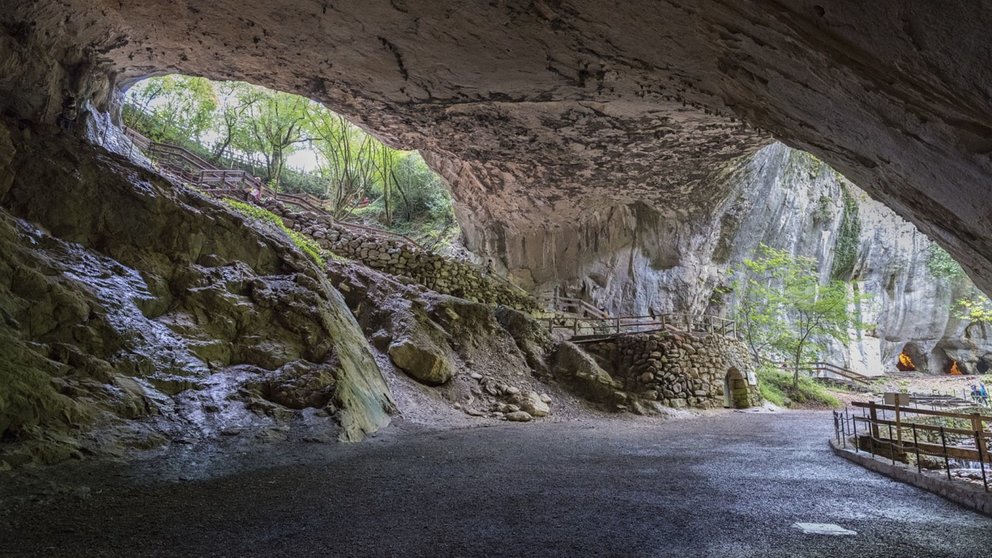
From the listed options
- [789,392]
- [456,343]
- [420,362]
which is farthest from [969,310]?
[420,362]

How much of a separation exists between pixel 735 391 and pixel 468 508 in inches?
558

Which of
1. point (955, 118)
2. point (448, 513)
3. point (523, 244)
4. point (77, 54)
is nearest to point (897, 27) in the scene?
point (955, 118)

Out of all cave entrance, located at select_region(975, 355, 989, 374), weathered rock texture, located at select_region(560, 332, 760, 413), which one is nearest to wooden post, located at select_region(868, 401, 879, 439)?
weathered rock texture, located at select_region(560, 332, 760, 413)

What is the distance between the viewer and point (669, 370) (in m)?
13.8

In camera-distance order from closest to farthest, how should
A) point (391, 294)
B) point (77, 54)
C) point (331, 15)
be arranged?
point (331, 15), point (77, 54), point (391, 294)

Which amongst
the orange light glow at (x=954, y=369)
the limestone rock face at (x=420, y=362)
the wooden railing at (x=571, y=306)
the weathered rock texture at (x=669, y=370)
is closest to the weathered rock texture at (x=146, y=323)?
the limestone rock face at (x=420, y=362)

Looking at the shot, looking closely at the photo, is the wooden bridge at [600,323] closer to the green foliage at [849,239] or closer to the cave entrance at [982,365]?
the green foliage at [849,239]

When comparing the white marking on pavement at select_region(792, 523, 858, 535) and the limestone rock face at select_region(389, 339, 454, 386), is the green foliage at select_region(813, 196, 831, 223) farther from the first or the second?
the white marking on pavement at select_region(792, 523, 858, 535)

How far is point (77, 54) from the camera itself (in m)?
8.01

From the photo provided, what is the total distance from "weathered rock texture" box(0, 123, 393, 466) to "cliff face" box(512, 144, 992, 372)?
1280 cm

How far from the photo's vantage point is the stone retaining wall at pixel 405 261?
54.4 feet

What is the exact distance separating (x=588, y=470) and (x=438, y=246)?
63.3 ft

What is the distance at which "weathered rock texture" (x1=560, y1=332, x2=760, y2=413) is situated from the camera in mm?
13477

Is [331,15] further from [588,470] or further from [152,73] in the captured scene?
[588,470]
